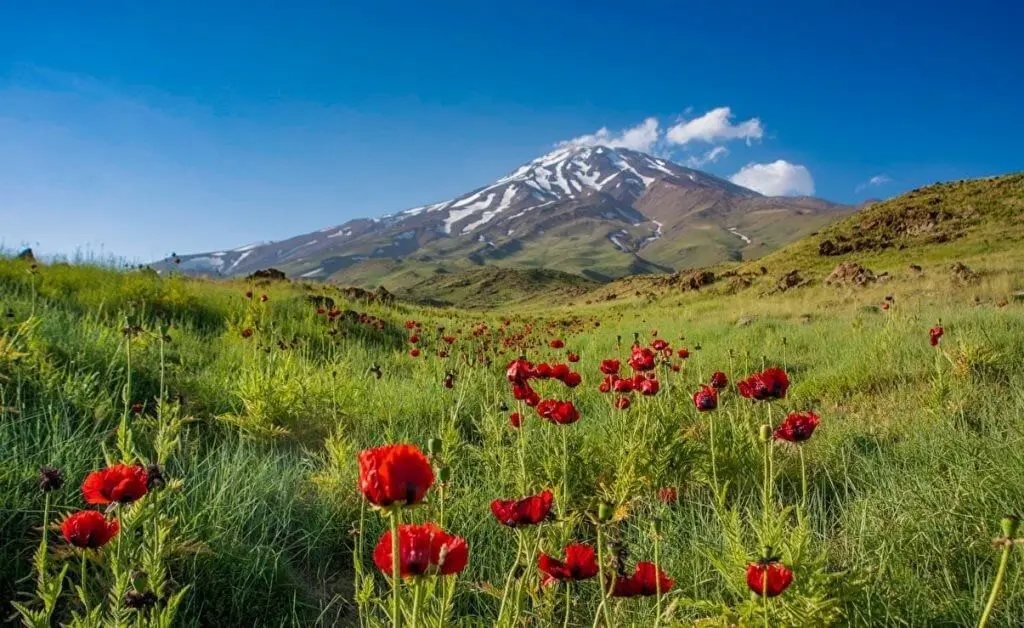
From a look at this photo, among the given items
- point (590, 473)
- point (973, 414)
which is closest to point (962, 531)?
point (590, 473)

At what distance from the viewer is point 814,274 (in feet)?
76.5

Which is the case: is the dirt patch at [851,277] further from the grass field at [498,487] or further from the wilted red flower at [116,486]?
the wilted red flower at [116,486]

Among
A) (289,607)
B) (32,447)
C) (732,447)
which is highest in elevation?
(32,447)

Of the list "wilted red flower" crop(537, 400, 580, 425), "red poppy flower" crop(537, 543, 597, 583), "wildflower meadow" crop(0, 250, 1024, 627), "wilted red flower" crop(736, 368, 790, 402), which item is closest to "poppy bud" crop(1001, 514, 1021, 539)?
"wildflower meadow" crop(0, 250, 1024, 627)

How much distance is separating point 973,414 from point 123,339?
5864 mm

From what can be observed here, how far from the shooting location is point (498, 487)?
294 centimetres

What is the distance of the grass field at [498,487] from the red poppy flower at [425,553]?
0.05 m

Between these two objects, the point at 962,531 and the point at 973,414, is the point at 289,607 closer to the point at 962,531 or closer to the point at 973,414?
the point at 962,531

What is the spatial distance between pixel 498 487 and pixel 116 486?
196cm

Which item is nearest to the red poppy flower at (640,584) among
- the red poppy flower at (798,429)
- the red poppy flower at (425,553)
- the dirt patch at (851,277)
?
the red poppy flower at (425,553)

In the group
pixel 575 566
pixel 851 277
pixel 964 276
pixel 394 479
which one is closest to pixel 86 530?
pixel 394 479

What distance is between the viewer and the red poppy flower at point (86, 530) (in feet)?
4.09

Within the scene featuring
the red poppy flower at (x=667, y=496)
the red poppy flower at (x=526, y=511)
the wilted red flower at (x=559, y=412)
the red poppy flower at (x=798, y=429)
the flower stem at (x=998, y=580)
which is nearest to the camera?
the flower stem at (x=998, y=580)

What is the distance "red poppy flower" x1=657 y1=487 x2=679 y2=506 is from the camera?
8.40 ft
